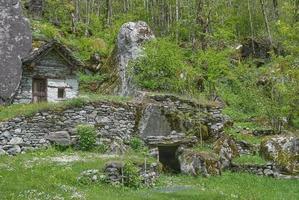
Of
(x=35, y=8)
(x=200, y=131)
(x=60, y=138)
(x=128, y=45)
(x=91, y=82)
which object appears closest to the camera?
(x=60, y=138)

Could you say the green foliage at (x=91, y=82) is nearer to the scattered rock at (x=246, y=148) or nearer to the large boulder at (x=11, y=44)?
the large boulder at (x=11, y=44)

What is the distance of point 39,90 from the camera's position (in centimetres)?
3744

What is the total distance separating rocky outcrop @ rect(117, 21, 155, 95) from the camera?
1673 inches

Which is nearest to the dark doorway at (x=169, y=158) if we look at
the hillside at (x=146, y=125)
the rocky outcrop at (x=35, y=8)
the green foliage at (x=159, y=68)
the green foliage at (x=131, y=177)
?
the hillside at (x=146, y=125)

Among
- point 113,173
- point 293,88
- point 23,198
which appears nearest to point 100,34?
point 293,88

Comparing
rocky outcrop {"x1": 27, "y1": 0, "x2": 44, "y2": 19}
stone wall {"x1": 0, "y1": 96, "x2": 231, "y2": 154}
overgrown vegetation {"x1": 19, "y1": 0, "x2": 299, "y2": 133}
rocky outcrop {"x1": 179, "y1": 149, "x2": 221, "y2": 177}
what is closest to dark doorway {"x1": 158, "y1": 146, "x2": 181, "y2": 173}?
stone wall {"x1": 0, "y1": 96, "x2": 231, "y2": 154}

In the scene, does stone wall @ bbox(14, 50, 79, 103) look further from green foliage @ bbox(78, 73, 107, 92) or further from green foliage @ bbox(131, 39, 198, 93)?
green foliage @ bbox(78, 73, 107, 92)

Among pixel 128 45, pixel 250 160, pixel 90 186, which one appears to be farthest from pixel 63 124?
pixel 128 45

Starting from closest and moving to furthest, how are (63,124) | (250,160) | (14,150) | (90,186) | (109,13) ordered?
(90,186)
(14,150)
(250,160)
(63,124)
(109,13)

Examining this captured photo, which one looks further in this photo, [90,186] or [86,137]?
[86,137]

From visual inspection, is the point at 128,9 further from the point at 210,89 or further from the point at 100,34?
the point at 210,89

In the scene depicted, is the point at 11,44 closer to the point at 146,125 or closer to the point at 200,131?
the point at 146,125

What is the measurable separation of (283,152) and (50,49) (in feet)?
60.0

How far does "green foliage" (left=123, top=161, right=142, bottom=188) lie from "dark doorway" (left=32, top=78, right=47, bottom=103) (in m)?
15.9
